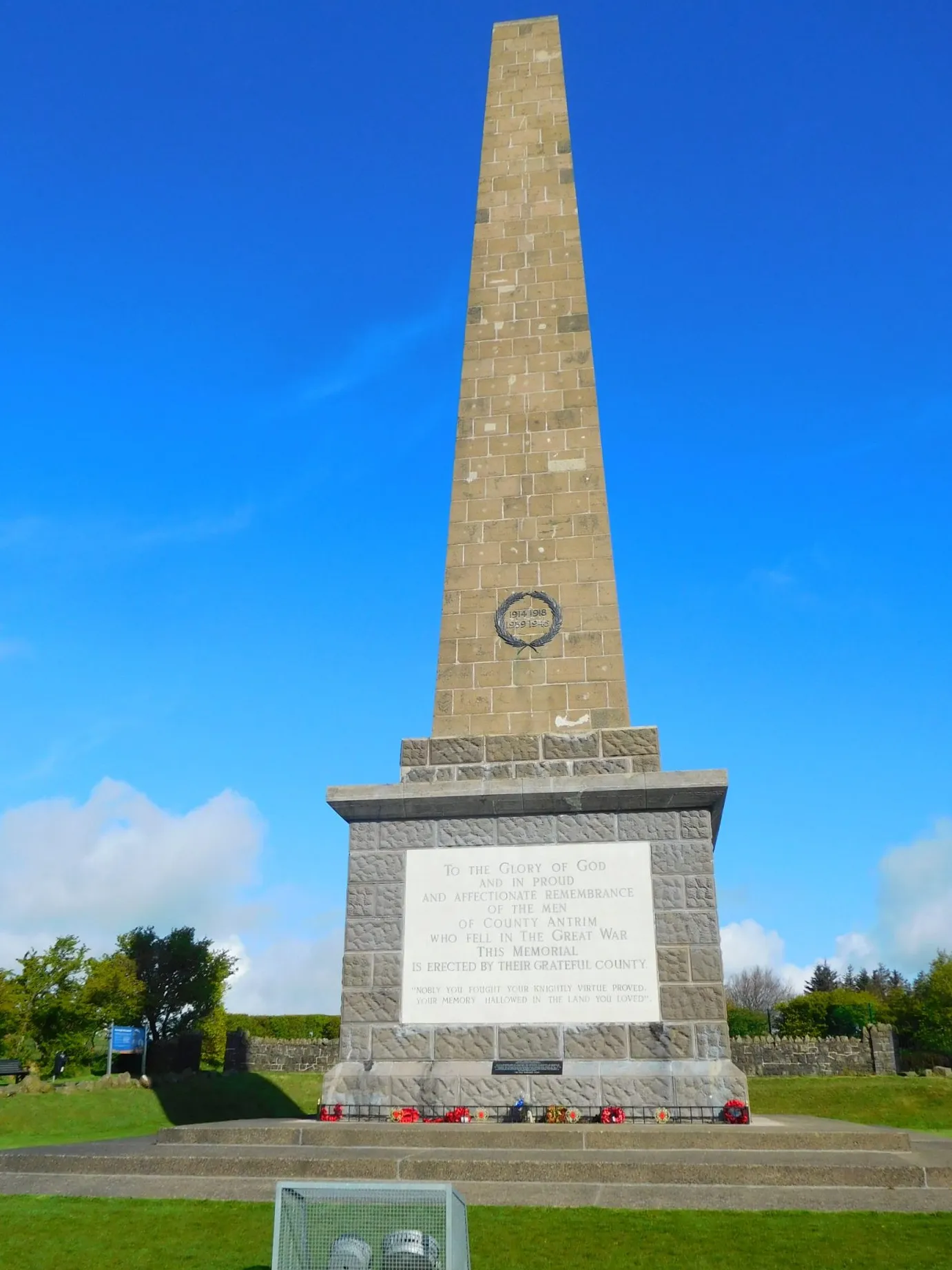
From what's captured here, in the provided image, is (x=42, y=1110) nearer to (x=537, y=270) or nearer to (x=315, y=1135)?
(x=315, y=1135)

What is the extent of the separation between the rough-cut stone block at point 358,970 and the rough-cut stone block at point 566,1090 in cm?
210

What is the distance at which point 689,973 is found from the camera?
1097cm

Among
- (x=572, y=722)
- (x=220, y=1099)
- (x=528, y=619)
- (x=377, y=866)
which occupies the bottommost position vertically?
(x=220, y=1099)

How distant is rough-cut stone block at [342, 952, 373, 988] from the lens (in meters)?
11.5

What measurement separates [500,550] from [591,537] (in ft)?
3.96

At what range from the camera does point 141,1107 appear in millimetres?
20938

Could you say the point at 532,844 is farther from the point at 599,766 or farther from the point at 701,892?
the point at 701,892

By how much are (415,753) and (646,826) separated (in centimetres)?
294

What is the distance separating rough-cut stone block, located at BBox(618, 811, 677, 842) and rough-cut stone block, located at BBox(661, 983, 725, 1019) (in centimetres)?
157

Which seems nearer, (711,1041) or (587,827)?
(711,1041)

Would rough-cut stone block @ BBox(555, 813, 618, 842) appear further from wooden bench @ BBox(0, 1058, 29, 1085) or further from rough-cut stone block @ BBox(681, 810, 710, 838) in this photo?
wooden bench @ BBox(0, 1058, 29, 1085)

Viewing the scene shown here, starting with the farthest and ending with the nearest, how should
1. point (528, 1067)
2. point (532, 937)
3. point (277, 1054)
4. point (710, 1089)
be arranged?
1. point (277, 1054)
2. point (532, 937)
3. point (528, 1067)
4. point (710, 1089)

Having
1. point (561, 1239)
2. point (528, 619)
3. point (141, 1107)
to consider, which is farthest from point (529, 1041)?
point (141, 1107)

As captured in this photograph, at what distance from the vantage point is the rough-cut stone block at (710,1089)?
1041cm
